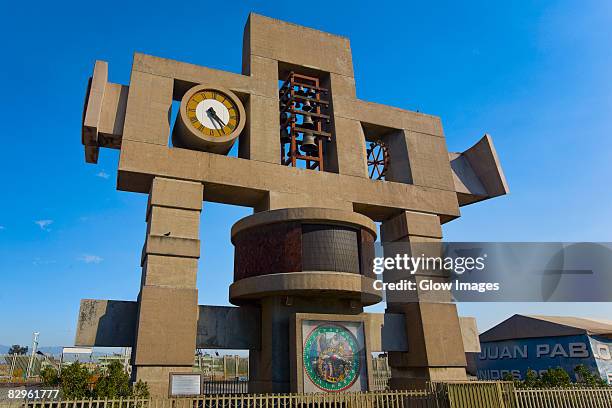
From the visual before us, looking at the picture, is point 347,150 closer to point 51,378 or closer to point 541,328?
point 51,378

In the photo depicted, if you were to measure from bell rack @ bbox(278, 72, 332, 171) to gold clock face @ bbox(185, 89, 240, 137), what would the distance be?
396cm

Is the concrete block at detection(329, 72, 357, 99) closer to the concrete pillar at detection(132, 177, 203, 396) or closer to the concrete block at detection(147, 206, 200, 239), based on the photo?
the concrete pillar at detection(132, 177, 203, 396)

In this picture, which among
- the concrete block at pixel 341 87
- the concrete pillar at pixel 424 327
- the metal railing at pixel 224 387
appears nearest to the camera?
the concrete pillar at pixel 424 327

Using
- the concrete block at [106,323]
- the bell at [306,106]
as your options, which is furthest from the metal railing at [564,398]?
the bell at [306,106]

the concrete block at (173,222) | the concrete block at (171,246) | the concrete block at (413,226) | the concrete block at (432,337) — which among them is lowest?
the concrete block at (432,337)

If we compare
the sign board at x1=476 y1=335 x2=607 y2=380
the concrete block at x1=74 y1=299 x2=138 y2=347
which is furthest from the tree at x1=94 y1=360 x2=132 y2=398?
the sign board at x1=476 y1=335 x2=607 y2=380

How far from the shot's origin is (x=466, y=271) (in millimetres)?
27875

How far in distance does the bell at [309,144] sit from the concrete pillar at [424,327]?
23.4ft

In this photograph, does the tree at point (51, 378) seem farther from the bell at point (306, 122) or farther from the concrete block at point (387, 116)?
the concrete block at point (387, 116)

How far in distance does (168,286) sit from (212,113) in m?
10.4

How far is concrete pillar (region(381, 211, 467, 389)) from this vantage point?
24.7 metres

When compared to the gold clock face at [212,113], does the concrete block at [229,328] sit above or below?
below

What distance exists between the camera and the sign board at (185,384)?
19.4 meters

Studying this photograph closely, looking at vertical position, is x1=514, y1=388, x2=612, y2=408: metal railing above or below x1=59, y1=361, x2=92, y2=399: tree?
below
